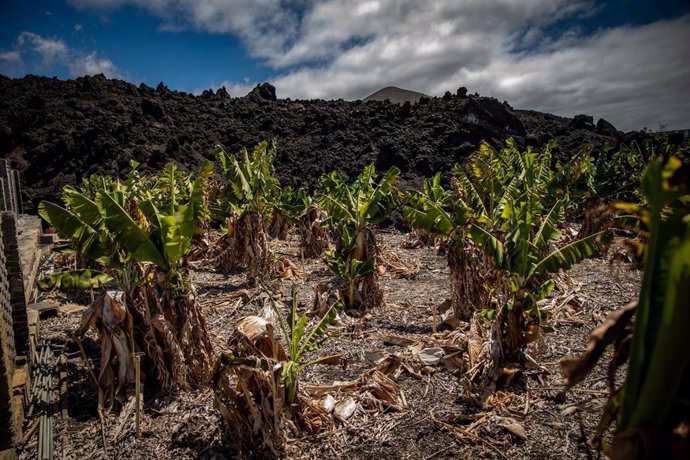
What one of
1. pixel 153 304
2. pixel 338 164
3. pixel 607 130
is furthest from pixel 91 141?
pixel 607 130

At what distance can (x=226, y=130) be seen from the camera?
33000mm

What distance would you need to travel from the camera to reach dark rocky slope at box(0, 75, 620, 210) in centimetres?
2448

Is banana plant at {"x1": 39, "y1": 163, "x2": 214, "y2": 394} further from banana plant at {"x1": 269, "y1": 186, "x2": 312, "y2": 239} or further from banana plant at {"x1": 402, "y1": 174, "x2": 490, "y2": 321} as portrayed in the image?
banana plant at {"x1": 269, "y1": 186, "x2": 312, "y2": 239}

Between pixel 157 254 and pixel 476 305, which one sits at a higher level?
pixel 157 254

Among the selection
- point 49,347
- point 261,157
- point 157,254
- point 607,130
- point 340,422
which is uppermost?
point 607,130

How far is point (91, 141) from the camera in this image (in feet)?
81.9

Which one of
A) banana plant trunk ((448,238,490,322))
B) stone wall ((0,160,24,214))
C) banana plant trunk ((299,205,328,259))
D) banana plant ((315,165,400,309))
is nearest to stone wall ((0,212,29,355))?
banana plant ((315,165,400,309))

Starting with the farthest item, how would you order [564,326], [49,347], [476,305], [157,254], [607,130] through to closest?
1. [607,130]
2. [476,305]
3. [564,326]
4. [49,347]
5. [157,254]

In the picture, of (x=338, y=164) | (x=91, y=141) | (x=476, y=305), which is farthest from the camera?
(x=338, y=164)

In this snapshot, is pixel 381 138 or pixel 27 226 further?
pixel 381 138

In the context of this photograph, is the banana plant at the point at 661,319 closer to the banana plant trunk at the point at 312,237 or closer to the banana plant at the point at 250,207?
the banana plant at the point at 250,207

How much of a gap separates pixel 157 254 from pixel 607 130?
38.2m

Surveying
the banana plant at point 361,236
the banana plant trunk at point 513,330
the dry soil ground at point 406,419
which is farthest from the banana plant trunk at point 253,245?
the banana plant trunk at point 513,330

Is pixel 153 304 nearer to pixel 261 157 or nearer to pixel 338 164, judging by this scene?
pixel 261 157
